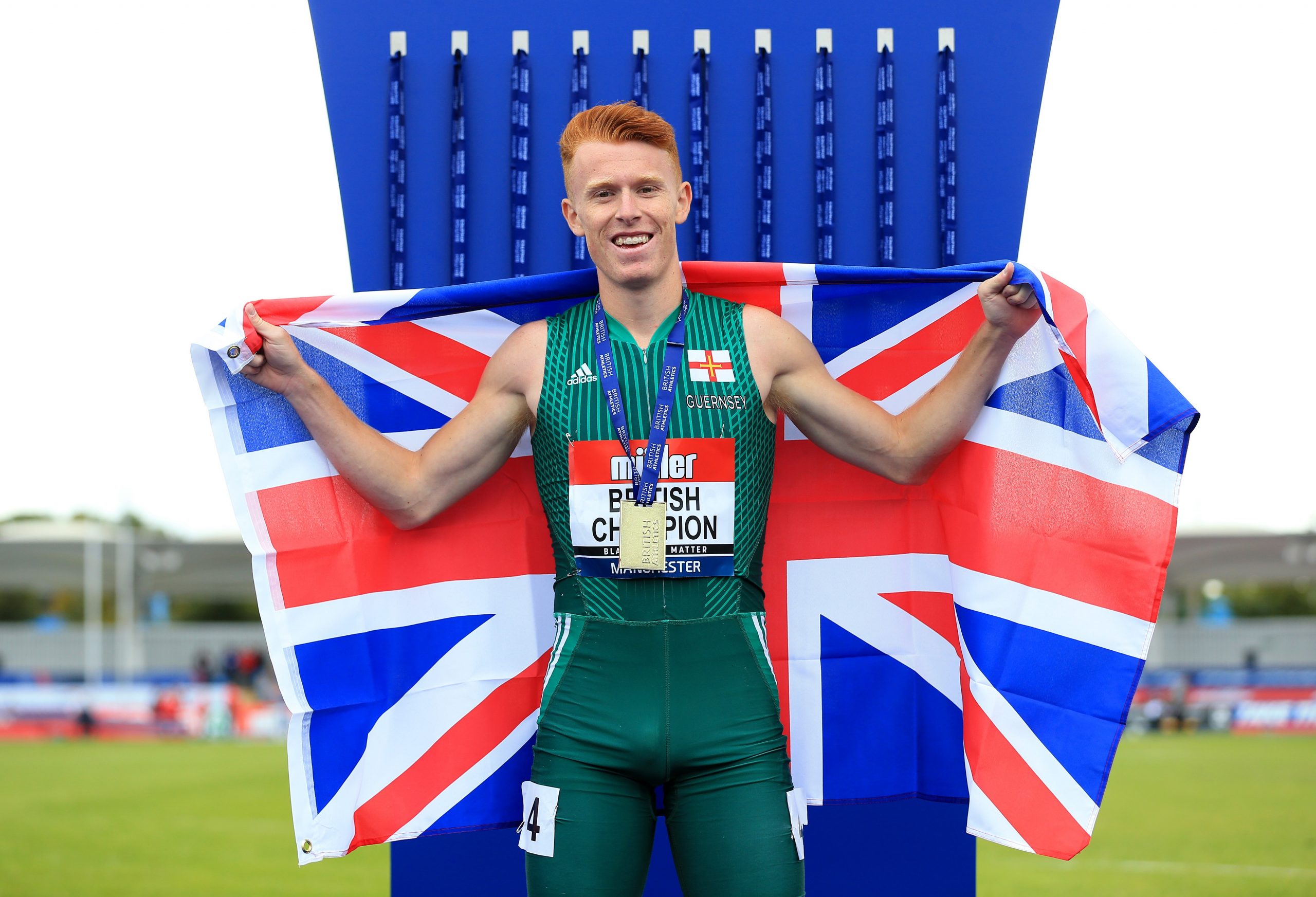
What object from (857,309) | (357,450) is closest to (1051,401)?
(857,309)

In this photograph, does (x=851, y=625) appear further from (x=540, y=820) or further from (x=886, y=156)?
(x=886, y=156)

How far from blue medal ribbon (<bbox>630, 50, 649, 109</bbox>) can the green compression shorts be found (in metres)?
2.14

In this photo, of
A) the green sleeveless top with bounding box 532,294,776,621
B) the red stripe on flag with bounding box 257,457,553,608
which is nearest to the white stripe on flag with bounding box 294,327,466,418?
the red stripe on flag with bounding box 257,457,553,608

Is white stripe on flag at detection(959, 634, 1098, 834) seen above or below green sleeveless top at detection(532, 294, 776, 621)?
below

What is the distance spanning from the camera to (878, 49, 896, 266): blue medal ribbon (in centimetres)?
405

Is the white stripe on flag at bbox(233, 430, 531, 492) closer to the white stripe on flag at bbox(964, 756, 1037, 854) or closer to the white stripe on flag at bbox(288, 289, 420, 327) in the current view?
the white stripe on flag at bbox(288, 289, 420, 327)

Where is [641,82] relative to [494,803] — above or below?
above

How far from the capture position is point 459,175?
4109 millimetres

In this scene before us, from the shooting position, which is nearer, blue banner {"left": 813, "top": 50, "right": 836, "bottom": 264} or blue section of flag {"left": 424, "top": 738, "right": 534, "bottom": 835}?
blue section of flag {"left": 424, "top": 738, "right": 534, "bottom": 835}

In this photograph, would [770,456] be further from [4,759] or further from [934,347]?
[4,759]

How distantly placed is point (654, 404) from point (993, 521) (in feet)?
3.87

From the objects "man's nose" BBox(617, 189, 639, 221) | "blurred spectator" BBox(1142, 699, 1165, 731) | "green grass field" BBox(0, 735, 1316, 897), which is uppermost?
"man's nose" BBox(617, 189, 639, 221)

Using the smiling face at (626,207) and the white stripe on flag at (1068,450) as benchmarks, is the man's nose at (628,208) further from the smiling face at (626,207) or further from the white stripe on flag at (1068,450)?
the white stripe on flag at (1068,450)

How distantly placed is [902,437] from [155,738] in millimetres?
22872
